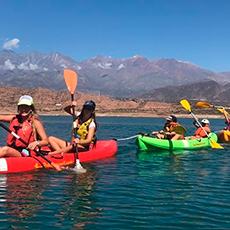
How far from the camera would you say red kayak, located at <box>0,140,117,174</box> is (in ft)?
32.3

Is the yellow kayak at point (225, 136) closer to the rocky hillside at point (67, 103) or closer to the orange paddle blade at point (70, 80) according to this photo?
the orange paddle blade at point (70, 80)

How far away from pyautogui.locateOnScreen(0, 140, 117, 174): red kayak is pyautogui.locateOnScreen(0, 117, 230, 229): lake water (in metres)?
0.25

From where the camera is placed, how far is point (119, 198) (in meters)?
7.78

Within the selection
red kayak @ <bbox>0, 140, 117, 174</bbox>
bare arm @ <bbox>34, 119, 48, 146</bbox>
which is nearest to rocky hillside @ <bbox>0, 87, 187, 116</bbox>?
red kayak @ <bbox>0, 140, 117, 174</bbox>

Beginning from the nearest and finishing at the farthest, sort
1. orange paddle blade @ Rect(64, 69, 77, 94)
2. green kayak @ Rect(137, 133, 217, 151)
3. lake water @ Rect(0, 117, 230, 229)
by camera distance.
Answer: lake water @ Rect(0, 117, 230, 229) → orange paddle blade @ Rect(64, 69, 77, 94) → green kayak @ Rect(137, 133, 217, 151)

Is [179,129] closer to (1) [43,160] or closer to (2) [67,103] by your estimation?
(1) [43,160]

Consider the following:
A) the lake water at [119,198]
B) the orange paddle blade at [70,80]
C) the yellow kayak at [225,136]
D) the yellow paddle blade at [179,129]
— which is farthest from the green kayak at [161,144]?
the yellow kayak at [225,136]

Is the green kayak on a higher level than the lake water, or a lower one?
higher

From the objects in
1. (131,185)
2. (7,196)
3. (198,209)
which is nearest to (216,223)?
(198,209)

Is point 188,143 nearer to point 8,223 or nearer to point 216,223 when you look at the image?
point 216,223

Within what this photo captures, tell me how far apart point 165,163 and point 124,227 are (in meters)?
6.83

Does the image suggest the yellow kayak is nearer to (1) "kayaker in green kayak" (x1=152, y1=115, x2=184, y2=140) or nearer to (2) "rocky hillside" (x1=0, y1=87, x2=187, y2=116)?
(1) "kayaker in green kayak" (x1=152, y1=115, x2=184, y2=140)

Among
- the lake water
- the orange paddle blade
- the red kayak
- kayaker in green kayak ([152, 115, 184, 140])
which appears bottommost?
the lake water

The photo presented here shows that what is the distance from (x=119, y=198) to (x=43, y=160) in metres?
3.72
